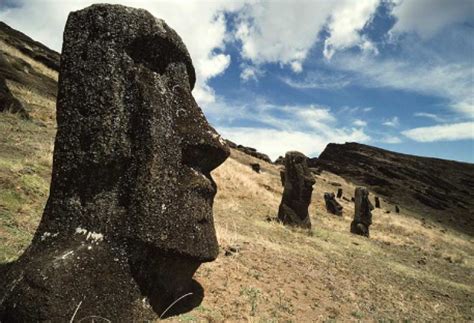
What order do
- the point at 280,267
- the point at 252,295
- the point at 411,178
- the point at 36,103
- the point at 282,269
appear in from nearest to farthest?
the point at 252,295, the point at 282,269, the point at 280,267, the point at 36,103, the point at 411,178

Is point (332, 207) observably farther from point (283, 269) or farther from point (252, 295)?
point (252, 295)

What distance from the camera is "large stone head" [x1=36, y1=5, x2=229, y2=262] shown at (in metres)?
4.91

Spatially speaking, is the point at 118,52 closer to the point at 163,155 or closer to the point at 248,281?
the point at 163,155

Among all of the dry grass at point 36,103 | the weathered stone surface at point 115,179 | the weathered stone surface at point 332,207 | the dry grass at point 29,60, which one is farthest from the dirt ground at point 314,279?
the dry grass at point 29,60

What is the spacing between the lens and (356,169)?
7506 cm

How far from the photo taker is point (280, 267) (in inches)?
382

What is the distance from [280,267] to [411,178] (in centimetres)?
7927

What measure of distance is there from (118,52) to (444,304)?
10958 mm

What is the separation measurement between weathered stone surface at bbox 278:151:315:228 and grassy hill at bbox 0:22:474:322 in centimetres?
82

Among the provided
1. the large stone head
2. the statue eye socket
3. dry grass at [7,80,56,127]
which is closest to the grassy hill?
dry grass at [7,80,56,127]

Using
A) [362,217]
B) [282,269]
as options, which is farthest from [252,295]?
[362,217]

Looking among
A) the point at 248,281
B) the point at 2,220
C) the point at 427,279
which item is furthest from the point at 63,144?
the point at 427,279

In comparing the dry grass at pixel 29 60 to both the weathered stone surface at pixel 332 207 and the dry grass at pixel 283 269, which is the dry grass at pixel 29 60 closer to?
the dry grass at pixel 283 269

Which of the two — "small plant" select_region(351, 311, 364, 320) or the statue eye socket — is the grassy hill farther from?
the statue eye socket
